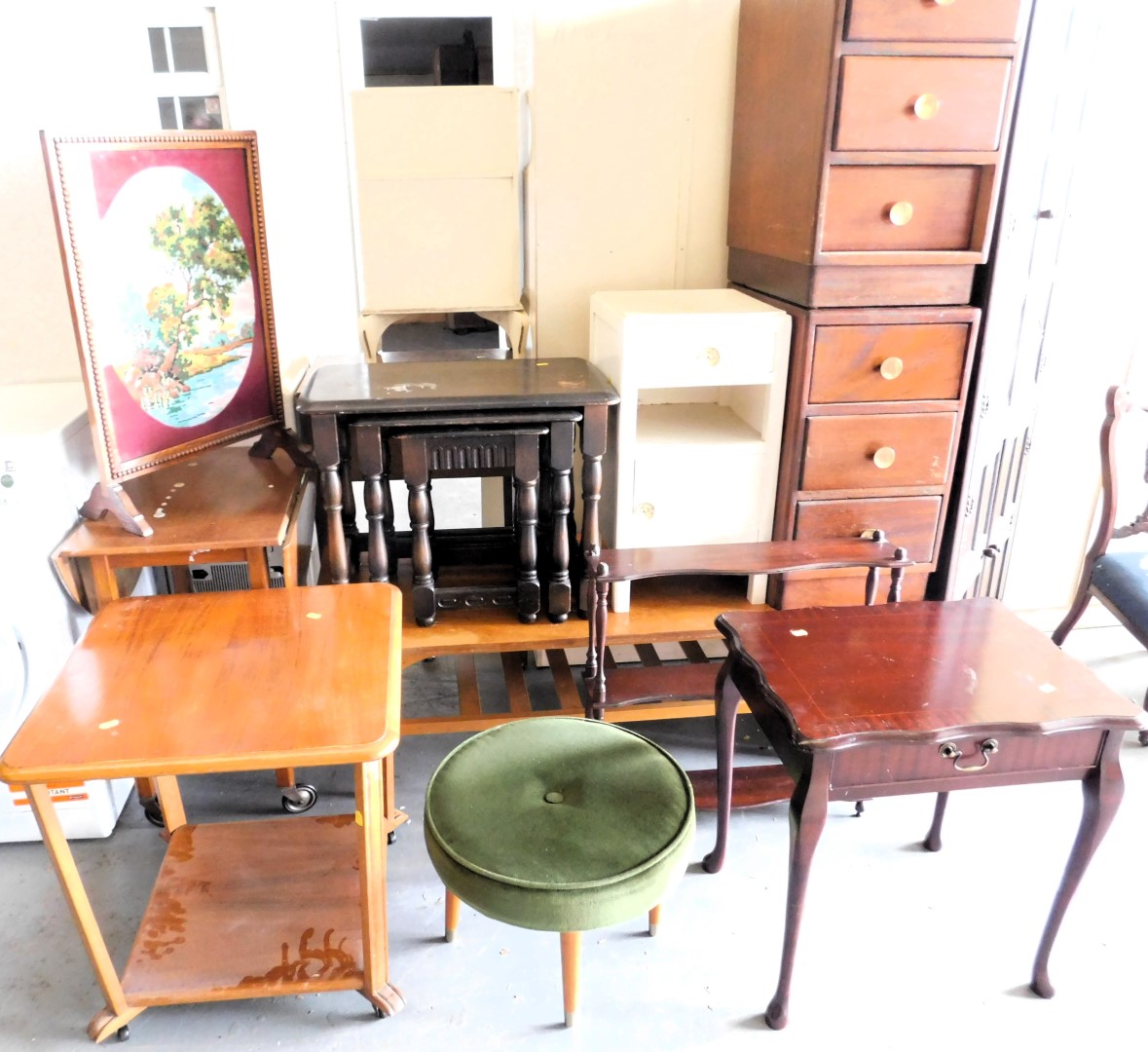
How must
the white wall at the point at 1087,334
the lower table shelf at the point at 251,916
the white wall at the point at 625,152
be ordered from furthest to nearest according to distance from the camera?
1. the white wall at the point at 1087,334
2. the white wall at the point at 625,152
3. the lower table shelf at the point at 251,916

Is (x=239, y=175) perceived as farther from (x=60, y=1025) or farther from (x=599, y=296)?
(x=60, y=1025)

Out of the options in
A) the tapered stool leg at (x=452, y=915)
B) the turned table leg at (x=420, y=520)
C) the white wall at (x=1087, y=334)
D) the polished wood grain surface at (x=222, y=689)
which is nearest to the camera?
the polished wood grain surface at (x=222, y=689)

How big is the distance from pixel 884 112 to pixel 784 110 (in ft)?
0.83

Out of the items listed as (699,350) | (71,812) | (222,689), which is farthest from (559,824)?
(71,812)

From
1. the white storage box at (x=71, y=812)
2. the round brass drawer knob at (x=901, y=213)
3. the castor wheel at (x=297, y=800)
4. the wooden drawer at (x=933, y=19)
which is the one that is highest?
the wooden drawer at (x=933, y=19)

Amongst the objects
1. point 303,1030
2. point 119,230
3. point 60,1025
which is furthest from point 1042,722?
point 119,230

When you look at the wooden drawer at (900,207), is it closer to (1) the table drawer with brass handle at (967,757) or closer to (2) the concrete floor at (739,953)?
(1) the table drawer with brass handle at (967,757)

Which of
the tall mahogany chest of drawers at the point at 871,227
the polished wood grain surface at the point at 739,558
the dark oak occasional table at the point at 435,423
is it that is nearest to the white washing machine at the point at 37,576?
the dark oak occasional table at the point at 435,423

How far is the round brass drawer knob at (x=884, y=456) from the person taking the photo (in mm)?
2143

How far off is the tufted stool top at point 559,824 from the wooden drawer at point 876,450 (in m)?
0.87

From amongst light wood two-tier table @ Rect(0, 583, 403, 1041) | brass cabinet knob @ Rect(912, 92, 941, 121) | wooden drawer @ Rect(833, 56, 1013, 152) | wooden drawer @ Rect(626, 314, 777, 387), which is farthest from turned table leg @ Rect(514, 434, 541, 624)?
brass cabinet knob @ Rect(912, 92, 941, 121)

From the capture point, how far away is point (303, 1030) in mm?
1623

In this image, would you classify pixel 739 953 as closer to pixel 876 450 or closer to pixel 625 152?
pixel 876 450

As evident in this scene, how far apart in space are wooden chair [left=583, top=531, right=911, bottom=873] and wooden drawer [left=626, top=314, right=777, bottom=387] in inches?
15.6
